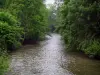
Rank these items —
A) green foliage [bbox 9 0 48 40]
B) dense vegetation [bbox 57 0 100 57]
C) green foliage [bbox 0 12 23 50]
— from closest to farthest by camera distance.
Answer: dense vegetation [bbox 57 0 100 57]
green foliage [bbox 0 12 23 50]
green foliage [bbox 9 0 48 40]

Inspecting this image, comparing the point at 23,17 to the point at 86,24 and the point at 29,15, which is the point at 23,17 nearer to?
the point at 29,15

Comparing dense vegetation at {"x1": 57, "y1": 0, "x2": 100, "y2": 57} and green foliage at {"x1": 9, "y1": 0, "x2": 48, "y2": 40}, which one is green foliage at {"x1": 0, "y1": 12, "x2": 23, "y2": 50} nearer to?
dense vegetation at {"x1": 57, "y1": 0, "x2": 100, "y2": 57}

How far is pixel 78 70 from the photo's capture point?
45.5ft

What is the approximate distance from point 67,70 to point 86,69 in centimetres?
139

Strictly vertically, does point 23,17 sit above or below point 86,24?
above

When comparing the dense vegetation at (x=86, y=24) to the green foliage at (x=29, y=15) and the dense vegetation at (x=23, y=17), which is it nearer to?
the dense vegetation at (x=23, y=17)

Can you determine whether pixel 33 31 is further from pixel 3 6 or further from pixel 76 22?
pixel 76 22

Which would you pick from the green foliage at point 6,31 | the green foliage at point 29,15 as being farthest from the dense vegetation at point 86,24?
the green foliage at point 29,15

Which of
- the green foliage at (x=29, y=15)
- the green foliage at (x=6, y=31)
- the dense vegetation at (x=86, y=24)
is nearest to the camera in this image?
the dense vegetation at (x=86, y=24)

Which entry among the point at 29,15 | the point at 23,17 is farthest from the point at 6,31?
the point at 29,15

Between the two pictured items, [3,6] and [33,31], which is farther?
[33,31]

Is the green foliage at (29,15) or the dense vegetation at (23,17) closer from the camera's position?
the dense vegetation at (23,17)

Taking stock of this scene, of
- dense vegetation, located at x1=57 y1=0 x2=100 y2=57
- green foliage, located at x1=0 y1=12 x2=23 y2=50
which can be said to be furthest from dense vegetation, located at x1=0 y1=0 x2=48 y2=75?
dense vegetation, located at x1=57 y1=0 x2=100 y2=57

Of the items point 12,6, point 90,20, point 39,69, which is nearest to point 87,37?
point 90,20
